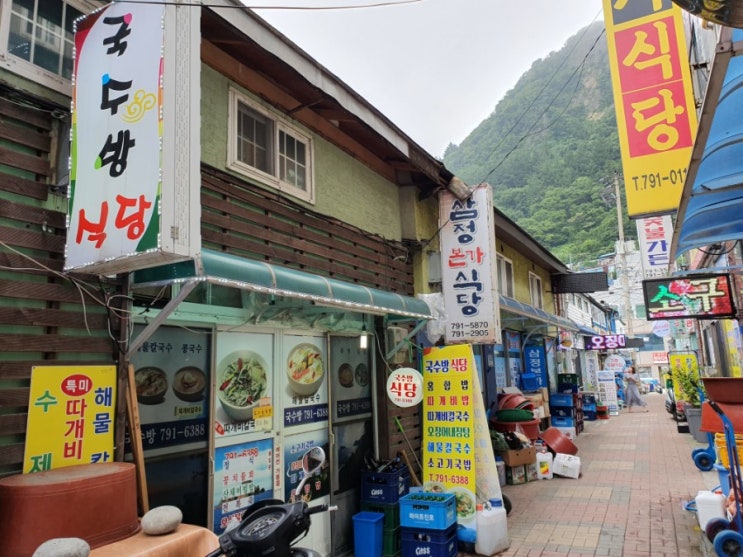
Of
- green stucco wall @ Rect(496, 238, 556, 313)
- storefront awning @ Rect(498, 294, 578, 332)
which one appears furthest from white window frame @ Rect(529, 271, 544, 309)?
storefront awning @ Rect(498, 294, 578, 332)

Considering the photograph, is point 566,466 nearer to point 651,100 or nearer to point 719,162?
point 719,162

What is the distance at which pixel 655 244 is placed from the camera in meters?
15.9

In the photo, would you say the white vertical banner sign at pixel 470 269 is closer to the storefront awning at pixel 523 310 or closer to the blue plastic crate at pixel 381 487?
the storefront awning at pixel 523 310

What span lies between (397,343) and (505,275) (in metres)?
7.30

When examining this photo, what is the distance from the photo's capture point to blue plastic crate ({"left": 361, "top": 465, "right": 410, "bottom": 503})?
7.40 meters

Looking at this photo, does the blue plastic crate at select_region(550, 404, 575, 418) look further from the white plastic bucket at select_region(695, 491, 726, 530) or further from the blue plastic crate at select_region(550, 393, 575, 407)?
the white plastic bucket at select_region(695, 491, 726, 530)

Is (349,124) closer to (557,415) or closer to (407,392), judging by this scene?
(407,392)

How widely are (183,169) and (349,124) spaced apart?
472cm

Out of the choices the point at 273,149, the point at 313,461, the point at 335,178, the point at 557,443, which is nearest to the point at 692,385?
the point at 557,443

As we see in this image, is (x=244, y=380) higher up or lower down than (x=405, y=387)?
higher up

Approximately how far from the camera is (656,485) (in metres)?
10.4

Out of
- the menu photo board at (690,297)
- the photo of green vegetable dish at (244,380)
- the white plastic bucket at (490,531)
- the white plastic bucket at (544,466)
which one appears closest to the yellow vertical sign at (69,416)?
the photo of green vegetable dish at (244,380)

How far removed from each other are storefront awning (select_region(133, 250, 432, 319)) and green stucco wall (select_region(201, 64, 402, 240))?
1617 millimetres

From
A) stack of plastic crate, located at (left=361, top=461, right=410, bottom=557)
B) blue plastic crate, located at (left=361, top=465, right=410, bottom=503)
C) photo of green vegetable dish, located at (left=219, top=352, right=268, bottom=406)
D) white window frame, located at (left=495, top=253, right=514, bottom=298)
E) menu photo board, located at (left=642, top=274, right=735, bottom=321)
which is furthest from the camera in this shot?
white window frame, located at (left=495, top=253, right=514, bottom=298)
